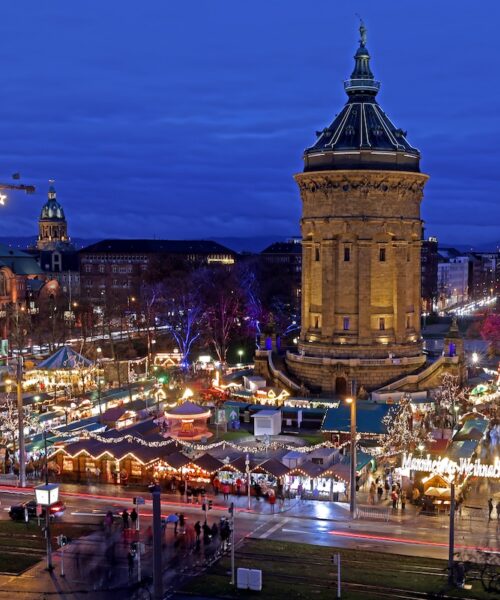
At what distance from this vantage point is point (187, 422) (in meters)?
53.0

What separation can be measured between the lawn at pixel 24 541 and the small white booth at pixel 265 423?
1881cm

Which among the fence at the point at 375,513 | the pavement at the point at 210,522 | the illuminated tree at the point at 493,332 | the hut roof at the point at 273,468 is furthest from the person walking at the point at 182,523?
the illuminated tree at the point at 493,332

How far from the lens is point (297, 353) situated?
231 ft

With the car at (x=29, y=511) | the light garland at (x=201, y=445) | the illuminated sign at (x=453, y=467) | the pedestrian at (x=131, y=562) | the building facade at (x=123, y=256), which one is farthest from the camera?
the building facade at (x=123, y=256)

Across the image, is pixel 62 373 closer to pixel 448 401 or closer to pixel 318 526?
pixel 448 401

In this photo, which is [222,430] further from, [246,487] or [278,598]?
[278,598]

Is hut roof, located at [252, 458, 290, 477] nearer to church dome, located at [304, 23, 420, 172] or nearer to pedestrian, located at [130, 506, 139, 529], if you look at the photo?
pedestrian, located at [130, 506, 139, 529]

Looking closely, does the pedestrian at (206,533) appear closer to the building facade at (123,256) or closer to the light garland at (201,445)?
the light garland at (201,445)

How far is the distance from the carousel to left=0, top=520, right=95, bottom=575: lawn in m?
14.8

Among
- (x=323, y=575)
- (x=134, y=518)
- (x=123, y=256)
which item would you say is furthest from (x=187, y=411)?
(x=123, y=256)

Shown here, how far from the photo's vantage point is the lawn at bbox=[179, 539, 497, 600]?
2964cm

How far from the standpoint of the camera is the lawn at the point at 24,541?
33062 mm

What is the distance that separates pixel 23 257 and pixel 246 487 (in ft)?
419

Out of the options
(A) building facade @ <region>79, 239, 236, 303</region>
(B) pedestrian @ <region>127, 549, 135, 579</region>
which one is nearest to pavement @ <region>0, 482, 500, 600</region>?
(B) pedestrian @ <region>127, 549, 135, 579</region>
